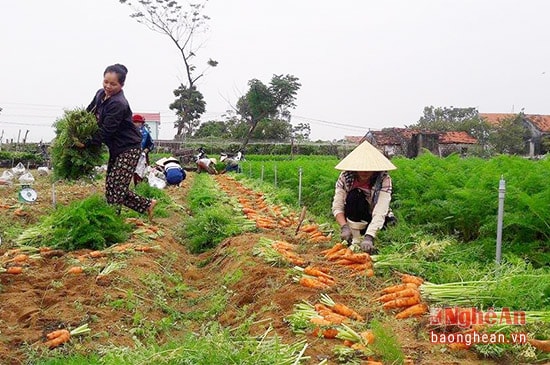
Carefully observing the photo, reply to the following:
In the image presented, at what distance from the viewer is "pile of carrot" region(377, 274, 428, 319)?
359 cm

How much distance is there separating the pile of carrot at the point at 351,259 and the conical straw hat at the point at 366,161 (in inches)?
32.4

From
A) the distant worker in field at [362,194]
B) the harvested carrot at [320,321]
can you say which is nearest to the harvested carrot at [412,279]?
the distant worker in field at [362,194]

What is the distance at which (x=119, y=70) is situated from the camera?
6.14m

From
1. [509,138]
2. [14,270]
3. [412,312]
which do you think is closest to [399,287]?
[412,312]

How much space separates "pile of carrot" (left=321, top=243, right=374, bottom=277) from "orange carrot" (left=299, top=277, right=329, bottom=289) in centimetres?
55

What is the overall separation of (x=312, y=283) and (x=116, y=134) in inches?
134

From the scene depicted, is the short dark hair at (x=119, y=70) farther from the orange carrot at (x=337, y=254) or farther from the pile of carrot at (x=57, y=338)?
the pile of carrot at (x=57, y=338)

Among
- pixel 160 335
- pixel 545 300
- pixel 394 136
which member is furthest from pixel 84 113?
pixel 394 136

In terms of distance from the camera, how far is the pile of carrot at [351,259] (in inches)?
185

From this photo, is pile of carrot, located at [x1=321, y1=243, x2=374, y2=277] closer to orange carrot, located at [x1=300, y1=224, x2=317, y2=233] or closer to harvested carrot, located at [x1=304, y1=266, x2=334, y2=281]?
harvested carrot, located at [x1=304, y1=266, x2=334, y2=281]

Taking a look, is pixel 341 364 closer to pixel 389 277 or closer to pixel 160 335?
pixel 160 335

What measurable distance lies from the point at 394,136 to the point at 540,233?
2725 centimetres

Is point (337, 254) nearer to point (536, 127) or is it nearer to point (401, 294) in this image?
point (401, 294)

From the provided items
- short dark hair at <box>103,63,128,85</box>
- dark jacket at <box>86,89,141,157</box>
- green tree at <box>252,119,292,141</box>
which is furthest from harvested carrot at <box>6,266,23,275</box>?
green tree at <box>252,119,292,141</box>
